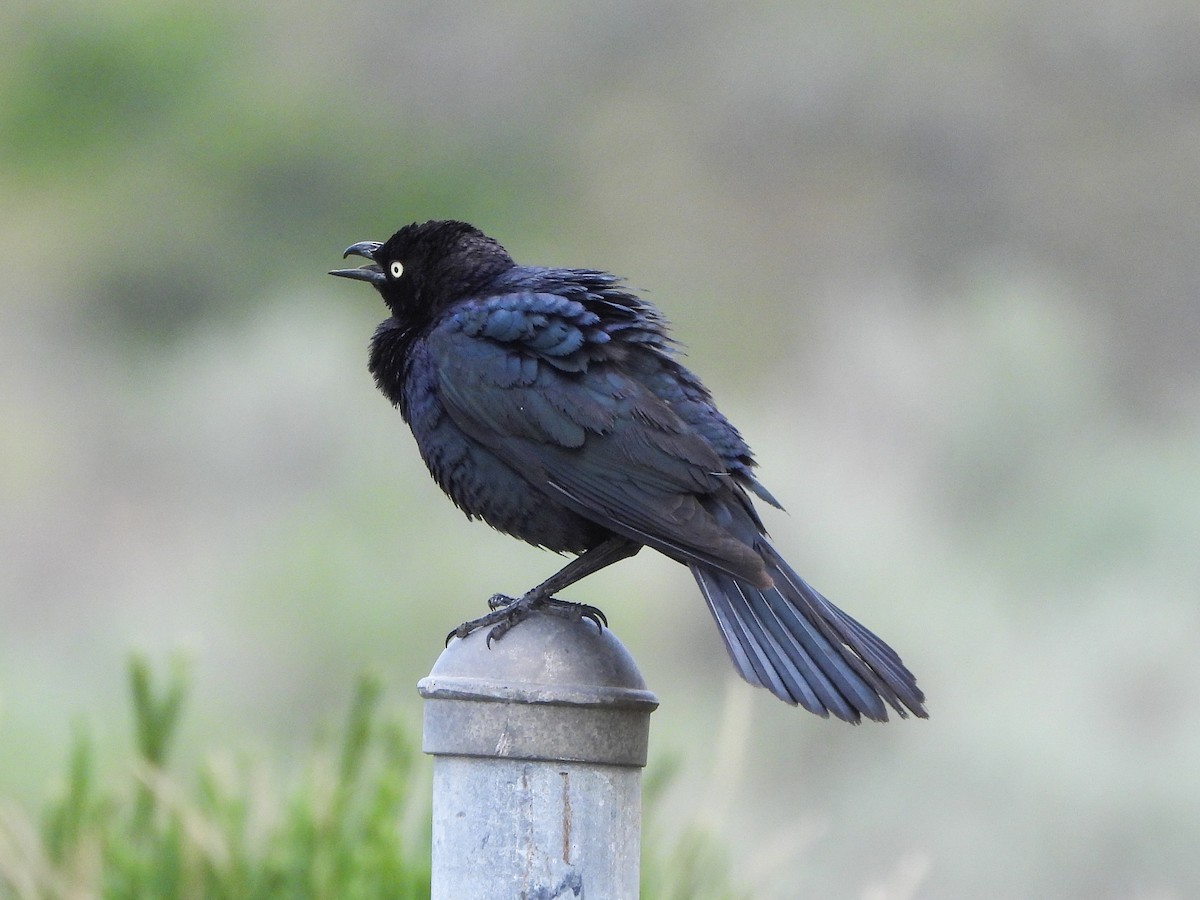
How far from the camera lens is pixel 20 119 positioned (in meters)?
11.8

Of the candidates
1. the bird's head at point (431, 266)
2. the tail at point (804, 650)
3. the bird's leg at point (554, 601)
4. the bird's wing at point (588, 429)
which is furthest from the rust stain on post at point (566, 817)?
the bird's head at point (431, 266)

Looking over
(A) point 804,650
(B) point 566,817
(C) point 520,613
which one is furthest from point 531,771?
(A) point 804,650

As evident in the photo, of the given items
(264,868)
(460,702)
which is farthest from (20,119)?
(460,702)

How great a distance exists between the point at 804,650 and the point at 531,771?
495 millimetres

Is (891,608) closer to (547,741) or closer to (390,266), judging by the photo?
(390,266)

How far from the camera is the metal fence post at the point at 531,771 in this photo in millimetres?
2068

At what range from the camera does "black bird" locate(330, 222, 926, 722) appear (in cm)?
235

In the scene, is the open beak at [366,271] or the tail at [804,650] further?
the open beak at [366,271]

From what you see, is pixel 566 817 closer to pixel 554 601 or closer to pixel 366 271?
pixel 554 601

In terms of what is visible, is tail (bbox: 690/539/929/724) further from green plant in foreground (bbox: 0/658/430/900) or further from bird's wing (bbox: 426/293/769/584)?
green plant in foreground (bbox: 0/658/430/900)

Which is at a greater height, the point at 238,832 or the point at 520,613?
the point at 520,613

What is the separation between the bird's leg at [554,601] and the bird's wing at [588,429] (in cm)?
9

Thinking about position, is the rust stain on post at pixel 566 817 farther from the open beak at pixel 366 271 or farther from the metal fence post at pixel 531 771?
the open beak at pixel 366 271

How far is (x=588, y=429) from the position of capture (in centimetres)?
263
